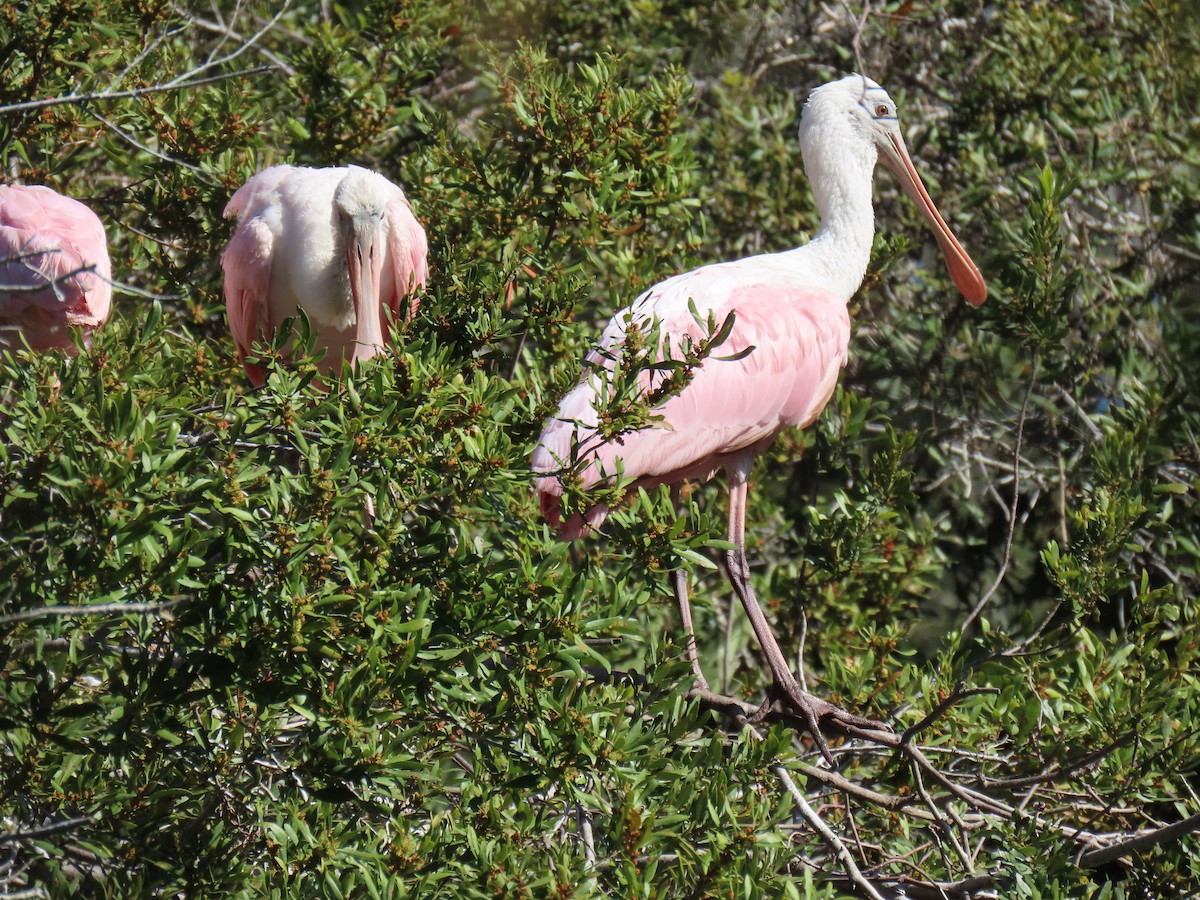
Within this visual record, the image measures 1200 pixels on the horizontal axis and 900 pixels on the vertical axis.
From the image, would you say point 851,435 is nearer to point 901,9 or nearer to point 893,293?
point 893,293

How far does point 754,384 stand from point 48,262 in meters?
2.60

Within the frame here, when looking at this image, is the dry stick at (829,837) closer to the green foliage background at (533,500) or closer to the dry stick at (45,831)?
the green foliage background at (533,500)

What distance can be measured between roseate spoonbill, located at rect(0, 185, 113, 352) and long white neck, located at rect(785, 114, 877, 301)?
2633mm

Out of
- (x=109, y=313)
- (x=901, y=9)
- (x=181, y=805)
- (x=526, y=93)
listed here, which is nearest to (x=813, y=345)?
(x=526, y=93)

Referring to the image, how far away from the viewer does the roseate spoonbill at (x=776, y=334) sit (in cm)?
459

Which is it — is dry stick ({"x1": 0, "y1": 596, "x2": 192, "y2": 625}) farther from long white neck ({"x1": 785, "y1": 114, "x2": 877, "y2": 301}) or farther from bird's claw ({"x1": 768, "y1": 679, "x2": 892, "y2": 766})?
long white neck ({"x1": 785, "y1": 114, "x2": 877, "y2": 301})

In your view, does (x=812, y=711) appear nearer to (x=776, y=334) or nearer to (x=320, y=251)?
(x=776, y=334)

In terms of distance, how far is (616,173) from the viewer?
14.4 ft

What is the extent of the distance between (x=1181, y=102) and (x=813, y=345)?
218cm

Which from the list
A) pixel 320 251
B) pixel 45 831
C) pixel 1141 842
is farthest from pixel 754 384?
pixel 45 831

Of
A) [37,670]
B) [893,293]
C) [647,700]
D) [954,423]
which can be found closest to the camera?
[37,670]

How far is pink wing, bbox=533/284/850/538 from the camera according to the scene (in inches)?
190

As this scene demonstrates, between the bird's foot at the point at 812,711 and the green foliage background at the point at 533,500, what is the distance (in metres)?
0.11

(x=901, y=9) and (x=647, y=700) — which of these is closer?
(x=647, y=700)
